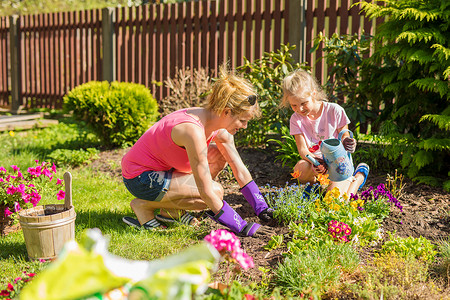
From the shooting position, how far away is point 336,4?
6.24 meters

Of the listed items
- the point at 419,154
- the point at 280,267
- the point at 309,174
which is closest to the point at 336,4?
the point at 419,154

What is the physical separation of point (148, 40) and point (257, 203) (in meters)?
5.99

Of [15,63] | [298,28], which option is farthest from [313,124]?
[15,63]

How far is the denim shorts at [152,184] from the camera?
327cm

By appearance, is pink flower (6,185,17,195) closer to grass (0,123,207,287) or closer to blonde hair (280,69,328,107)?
grass (0,123,207,287)

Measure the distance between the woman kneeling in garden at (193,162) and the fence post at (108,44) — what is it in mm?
6112

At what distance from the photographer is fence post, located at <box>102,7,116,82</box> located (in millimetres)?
8977

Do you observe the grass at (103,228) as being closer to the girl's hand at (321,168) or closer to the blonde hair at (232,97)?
the blonde hair at (232,97)

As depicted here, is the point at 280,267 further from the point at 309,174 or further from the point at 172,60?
the point at 172,60

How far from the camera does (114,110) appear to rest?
6168 mm

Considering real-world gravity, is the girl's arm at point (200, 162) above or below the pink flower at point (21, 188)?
above

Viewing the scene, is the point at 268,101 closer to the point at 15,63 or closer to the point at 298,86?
the point at 298,86

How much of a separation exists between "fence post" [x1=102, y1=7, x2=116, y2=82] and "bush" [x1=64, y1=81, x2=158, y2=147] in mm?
2798

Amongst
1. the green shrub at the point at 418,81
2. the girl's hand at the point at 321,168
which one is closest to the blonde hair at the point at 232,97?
the girl's hand at the point at 321,168
